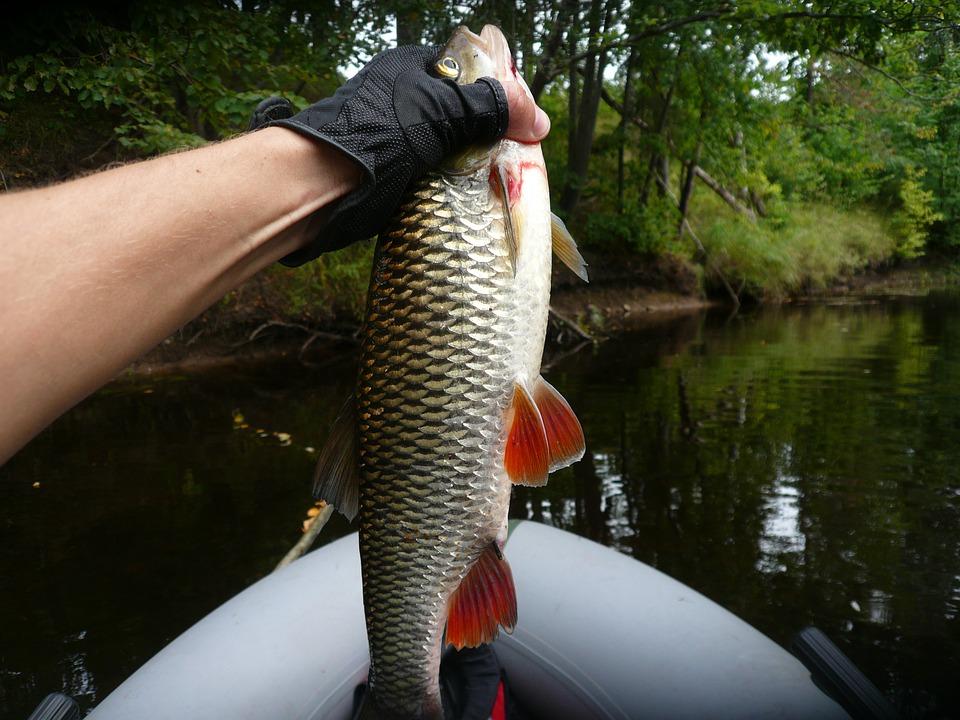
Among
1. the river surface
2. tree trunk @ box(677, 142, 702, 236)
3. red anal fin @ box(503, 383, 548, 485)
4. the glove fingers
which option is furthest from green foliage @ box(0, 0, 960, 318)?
red anal fin @ box(503, 383, 548, 485)

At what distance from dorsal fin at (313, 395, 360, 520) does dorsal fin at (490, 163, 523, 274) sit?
52 centimetres

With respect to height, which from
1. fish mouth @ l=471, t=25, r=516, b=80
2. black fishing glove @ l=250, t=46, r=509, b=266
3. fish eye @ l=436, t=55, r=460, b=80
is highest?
fish mouth @ l=471, t=25, r=516, b=80

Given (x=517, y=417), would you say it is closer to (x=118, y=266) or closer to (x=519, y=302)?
(x=519, y=302)

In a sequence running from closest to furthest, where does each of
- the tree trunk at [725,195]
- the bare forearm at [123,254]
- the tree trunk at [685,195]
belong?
the bare forearm at [123,254], the tree trunk at [685,195], the tree trunk at [725,195]

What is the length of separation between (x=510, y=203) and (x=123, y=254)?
79 cm

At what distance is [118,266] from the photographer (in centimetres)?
111

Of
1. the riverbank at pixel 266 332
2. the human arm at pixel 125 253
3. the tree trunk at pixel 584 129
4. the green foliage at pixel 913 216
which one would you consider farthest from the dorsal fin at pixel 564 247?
the green foliage at pixel 913 216

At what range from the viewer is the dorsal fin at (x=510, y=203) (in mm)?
1538

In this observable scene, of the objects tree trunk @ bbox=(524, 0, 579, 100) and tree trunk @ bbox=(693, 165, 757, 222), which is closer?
tree trunk @ bbox=(524, 0, 579, 100)

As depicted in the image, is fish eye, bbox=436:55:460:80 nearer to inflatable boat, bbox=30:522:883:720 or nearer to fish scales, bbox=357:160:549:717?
fish scales, bbox=357:160:549:717

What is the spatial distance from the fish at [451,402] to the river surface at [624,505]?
2670 millimetres

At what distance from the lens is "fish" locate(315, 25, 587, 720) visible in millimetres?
1514

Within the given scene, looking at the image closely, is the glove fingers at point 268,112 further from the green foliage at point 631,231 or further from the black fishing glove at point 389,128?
the green foliage at point 631,231

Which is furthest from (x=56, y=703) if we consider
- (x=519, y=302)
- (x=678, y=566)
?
(x=678, y=566)
